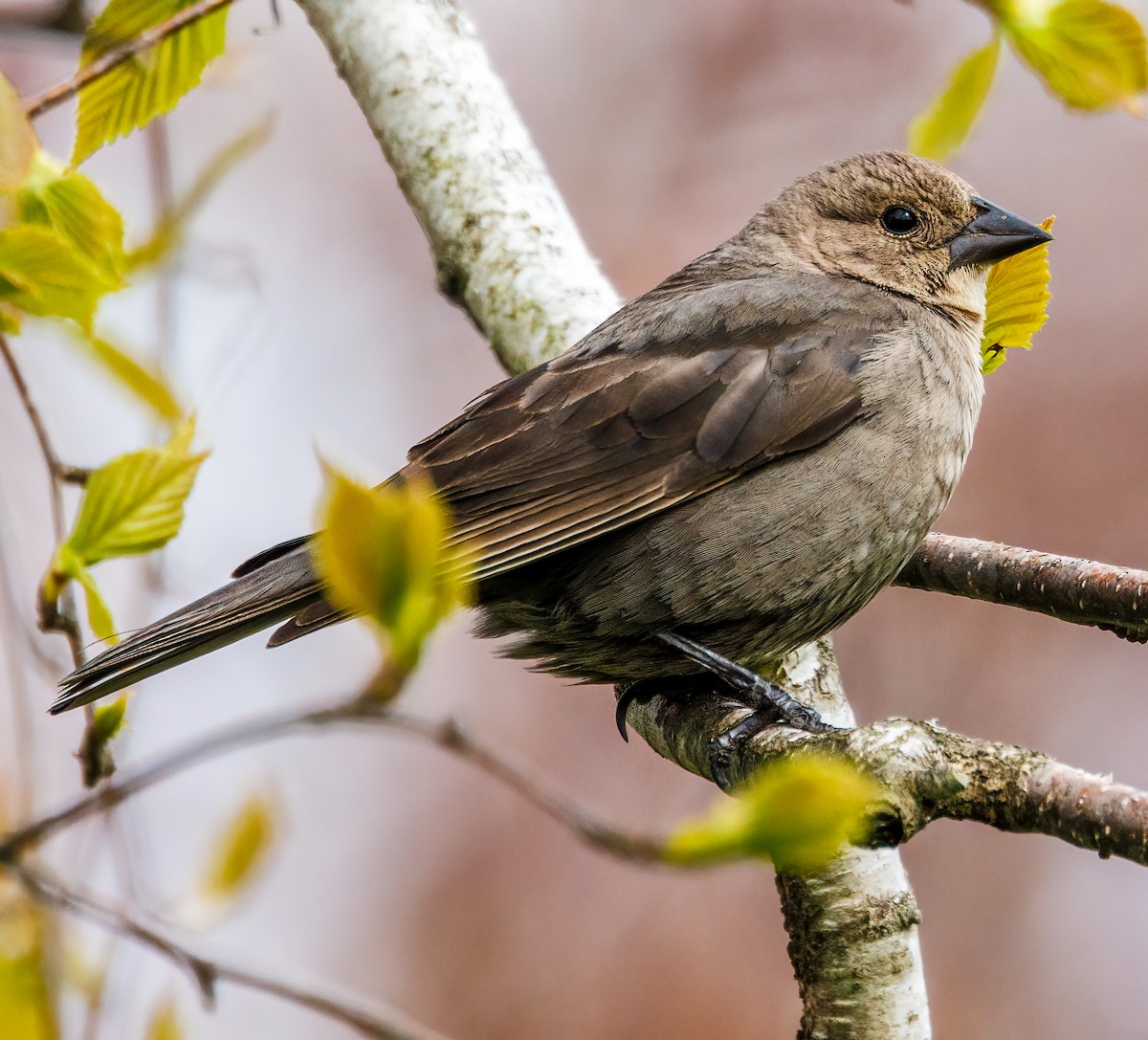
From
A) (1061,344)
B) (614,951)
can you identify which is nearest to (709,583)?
(614,951)

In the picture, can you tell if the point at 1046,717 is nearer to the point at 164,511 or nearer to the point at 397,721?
the point at 164,511

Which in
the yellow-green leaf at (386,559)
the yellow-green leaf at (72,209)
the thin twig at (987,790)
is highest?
the yellow-green leaf at (72,209)

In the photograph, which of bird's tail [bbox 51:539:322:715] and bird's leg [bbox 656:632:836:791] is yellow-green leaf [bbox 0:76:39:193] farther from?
bird's leg [bbox 656:632:836:791]

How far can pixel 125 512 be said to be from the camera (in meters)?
1.86

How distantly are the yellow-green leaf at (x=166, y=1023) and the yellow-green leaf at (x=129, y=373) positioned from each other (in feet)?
2.96

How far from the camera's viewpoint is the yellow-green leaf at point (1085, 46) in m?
1.84

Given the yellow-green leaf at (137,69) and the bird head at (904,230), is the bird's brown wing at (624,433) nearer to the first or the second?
the bird head at (904,230)

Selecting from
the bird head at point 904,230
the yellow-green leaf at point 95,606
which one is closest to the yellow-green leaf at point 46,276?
the yellow-green leaf at point 95,606

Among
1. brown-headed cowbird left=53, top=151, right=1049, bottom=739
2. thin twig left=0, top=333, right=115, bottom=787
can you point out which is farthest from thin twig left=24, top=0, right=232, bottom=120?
brown-headed cowbird left=53, top=151, right=1049, bottom=739

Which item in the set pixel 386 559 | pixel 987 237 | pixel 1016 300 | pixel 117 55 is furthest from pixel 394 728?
pixel 987 237

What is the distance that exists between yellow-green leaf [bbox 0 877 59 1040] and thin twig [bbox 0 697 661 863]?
0.90 feet

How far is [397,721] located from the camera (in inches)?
42.1

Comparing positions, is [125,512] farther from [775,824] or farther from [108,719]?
[775,824]

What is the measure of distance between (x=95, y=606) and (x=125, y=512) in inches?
5.5
